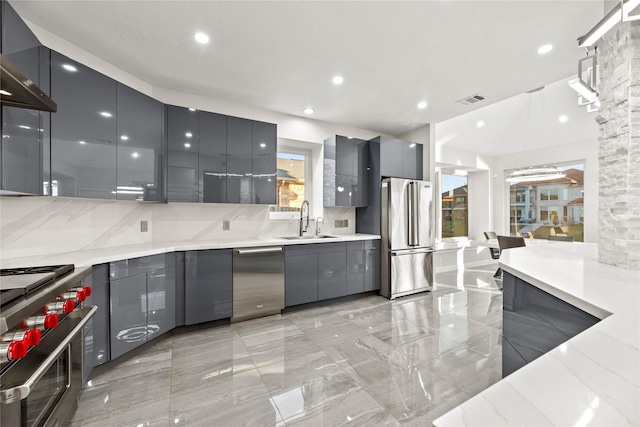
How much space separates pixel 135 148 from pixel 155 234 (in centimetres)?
102

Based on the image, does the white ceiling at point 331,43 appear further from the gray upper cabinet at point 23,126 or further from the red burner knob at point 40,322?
the red burner knob at point 40,322

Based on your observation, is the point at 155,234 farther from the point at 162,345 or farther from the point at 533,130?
the point at 533,130

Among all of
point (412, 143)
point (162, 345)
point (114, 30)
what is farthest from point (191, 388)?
point (412, 143)

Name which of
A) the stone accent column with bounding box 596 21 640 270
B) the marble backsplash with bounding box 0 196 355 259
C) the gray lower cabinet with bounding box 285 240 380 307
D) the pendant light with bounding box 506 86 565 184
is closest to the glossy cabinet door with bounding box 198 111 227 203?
the marble backsplash with bounding box 0 196 355 259

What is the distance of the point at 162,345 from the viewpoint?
2.51m

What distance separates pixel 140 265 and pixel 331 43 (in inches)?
98.9

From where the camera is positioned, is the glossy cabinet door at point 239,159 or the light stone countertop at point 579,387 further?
the glossy cabinet door at point 239,159

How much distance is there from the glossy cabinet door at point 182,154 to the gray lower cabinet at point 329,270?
136 centimetres

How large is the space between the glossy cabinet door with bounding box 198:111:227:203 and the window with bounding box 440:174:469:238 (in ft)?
16.2

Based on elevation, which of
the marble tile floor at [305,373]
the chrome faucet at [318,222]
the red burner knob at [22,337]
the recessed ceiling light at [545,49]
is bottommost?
the marble tile floor at [305,373]

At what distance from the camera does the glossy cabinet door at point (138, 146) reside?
239cm

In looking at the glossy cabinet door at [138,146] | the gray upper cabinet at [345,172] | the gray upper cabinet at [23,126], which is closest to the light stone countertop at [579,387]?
the gray upper cabinet at [23,126]

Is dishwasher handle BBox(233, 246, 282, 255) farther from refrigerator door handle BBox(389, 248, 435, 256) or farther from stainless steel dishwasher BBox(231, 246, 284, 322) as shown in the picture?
refrigerator door handle BBox(389, 248, 435, 256)

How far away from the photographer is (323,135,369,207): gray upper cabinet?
398 cm
